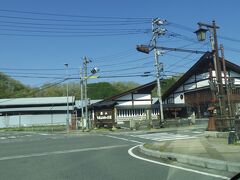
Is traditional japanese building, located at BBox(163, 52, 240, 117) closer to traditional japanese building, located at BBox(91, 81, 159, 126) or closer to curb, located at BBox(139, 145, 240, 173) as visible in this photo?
traditional japanese building, located at BBox(91, 81, 159, 126)

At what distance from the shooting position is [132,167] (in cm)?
1142

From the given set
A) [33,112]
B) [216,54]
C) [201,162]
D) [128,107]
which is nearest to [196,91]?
[128,107]

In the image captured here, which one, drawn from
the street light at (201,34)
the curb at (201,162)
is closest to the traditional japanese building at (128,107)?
the street light at (201,34)

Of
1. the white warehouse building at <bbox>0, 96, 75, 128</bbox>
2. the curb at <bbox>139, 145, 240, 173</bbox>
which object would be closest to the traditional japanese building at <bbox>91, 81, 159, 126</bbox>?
the white warehouse building at <bbox>0, 96, 75, 128</bbox>

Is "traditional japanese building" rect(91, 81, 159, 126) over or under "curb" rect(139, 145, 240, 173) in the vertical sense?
over

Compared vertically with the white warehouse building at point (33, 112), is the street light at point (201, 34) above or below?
above

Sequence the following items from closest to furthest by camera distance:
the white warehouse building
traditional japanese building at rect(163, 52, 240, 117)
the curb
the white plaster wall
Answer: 1. the curb
2. traditional japanese building at rect(163, 52, 240, 117)
3. the white plaster wall
4. the white warehouse building

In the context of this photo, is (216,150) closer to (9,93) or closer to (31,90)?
(9,93)

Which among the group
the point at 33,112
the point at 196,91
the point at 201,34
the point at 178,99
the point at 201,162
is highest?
the point at 201,34

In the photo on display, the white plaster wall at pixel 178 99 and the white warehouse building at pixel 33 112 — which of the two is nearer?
the white plaster wall at pixel 178 99

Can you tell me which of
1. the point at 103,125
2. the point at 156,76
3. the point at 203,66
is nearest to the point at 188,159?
the point at 156,76

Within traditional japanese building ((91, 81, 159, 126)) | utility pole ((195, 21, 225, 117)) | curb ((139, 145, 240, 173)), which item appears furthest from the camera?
traditional japanese building ((91, 81, 159, 126))

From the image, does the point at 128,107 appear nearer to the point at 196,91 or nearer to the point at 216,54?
the point at 196,91

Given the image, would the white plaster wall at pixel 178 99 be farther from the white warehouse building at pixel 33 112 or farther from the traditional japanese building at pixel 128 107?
the white warehouse building at pixel 33 112
